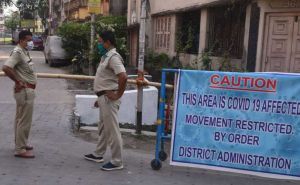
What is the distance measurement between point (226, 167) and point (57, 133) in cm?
342

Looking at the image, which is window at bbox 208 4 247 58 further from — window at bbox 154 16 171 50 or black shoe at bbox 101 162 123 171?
black shoe at bbox 101 162 123 171

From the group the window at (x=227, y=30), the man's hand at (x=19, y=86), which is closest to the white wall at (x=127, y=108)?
the man's hand at (x=19, y=86)

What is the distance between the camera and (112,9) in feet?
91.5

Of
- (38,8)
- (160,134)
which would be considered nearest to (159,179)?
(160,134)

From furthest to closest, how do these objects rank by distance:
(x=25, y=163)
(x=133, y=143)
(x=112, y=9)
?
(x=112, y=9) → (x=133, y=143) → (x=25, y=163)

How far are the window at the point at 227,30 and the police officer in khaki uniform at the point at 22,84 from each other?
6285 millimetres

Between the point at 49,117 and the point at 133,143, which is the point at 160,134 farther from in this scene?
the point at 49,117

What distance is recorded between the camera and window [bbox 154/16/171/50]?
56.4ft

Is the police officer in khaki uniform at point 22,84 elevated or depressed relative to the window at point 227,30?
depressed

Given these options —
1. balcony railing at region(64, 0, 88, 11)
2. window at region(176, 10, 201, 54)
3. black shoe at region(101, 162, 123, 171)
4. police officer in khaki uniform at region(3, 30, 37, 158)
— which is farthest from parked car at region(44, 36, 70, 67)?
Result: black shoe at region(101, 162, 123, 171)

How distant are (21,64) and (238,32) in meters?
6.79

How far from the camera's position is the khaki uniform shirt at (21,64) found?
5.95 metres

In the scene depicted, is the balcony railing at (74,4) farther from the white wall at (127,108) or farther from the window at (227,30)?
the white wall at (127,108)

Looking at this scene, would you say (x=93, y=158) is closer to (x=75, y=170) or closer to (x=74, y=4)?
(x=75, y=170)
